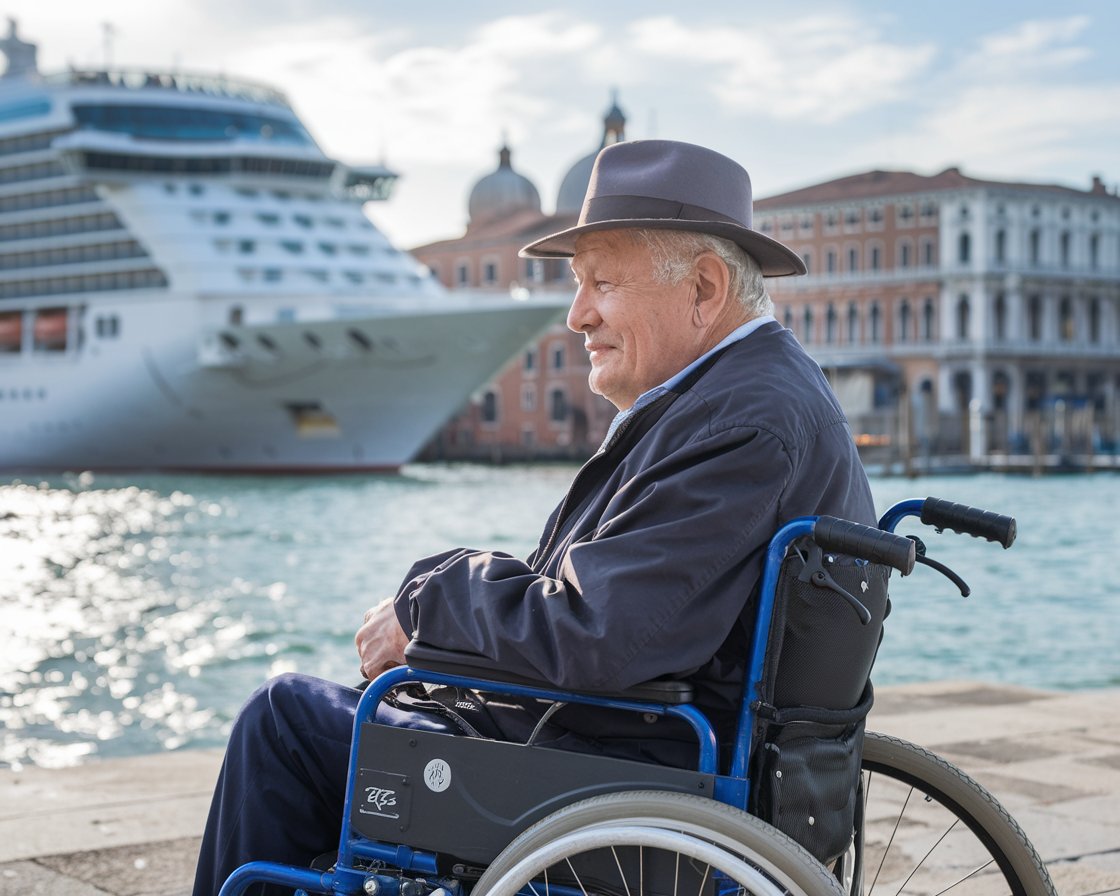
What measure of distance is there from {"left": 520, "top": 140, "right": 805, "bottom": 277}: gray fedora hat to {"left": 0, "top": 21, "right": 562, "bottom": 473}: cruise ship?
2749cm

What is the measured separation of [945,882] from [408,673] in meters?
1.30

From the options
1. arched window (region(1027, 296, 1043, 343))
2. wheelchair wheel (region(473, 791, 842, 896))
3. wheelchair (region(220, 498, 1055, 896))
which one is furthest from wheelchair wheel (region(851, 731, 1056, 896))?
arched window (region(1027, 296, 1043, 343))

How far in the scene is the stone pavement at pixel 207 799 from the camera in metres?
2.77

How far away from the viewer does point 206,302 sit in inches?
1203

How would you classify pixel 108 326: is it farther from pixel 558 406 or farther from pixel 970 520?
pixel 970 520

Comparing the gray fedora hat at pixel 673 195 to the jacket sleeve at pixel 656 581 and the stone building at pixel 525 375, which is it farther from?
the stone building at pixel 525 375

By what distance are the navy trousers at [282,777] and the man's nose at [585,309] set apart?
0.49 m

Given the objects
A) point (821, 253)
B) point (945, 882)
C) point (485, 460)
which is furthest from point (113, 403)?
point (945, 882)

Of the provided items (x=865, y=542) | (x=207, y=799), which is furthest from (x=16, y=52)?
(x=865, y=542)

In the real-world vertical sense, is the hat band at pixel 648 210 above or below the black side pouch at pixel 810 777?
above

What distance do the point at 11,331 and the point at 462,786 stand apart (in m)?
34.9

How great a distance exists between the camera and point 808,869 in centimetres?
153

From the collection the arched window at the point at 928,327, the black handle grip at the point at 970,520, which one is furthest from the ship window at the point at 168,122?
the black handle grip at the point at 970,520

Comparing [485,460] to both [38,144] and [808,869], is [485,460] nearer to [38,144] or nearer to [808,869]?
[38,144]
